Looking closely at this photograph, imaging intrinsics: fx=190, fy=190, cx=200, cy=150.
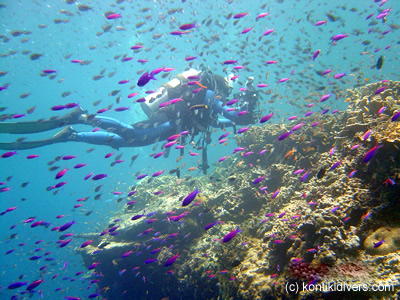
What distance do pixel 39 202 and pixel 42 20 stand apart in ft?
308

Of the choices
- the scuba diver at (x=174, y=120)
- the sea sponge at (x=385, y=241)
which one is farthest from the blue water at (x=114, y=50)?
the sea sponge at (x=385, y=241)

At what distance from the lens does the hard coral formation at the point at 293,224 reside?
2.90m

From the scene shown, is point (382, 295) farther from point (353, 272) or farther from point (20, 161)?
point (20, 161)

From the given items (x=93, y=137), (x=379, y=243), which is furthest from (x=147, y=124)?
(x=379, y=243)

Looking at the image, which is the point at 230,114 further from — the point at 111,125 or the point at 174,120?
the point at 111,125

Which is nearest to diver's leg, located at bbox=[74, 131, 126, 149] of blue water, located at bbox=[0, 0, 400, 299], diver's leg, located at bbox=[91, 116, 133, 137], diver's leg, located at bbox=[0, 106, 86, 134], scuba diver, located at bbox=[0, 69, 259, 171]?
scuba diver, located at bbox=[0, 69, 259, 171]

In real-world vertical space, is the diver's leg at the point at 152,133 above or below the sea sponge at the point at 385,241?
above

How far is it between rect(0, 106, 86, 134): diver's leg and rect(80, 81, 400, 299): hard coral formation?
4.89 m

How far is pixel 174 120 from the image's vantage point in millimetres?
7324

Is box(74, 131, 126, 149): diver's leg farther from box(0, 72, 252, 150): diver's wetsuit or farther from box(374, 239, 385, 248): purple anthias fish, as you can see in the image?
box(374, 239, 385, 248): purple anthias fish

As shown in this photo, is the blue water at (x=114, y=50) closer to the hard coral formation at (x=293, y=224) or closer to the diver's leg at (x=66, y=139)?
the hard coral formation at (x=293, y=224)

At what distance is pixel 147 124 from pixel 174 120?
130 centimetres

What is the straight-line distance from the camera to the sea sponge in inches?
102

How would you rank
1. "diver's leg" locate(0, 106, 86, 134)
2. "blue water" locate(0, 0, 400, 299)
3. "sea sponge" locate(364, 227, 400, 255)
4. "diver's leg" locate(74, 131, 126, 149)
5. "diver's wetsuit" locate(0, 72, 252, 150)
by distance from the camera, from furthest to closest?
"blue water" locate(0, 0, 400, 299) → "diver's leg" locate(74, 131, 126, 149) → "diver's wetsuit" locate(0, 72, 252, 150) → "diver's leg" locate(0, 106, 86, 134) → "sea sponge" locate(364, 227, 400, 255)
